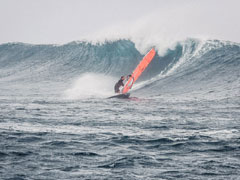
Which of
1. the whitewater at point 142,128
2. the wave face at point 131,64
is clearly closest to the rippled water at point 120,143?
the whitewater at point 142,128

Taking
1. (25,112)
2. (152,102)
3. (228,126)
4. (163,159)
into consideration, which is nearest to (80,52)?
(152,102)

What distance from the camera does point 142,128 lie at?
Answer: 9391 mm

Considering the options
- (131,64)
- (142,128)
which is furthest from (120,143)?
(131,64)

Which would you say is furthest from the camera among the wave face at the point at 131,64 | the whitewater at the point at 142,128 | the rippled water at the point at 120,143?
the wave face at the point at 131,64

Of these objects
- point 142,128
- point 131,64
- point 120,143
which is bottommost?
A: point 120,143

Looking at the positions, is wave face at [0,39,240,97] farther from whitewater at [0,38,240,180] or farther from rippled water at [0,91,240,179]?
rippled water at [0,91,240,179]

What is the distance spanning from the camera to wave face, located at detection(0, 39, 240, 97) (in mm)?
19969

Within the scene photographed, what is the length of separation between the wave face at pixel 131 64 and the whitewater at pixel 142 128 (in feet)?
0.41

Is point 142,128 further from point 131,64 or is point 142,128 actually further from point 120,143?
point 131,64

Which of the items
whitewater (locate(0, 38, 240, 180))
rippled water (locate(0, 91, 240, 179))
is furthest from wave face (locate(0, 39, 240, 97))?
rippled water (locate(0, 91, 240, 179))

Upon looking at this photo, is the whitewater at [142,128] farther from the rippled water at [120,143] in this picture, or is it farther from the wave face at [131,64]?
the wave face at [131,64]

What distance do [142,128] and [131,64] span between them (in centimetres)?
1834

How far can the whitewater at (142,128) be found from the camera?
20.1ft

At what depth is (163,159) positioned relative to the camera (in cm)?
661
